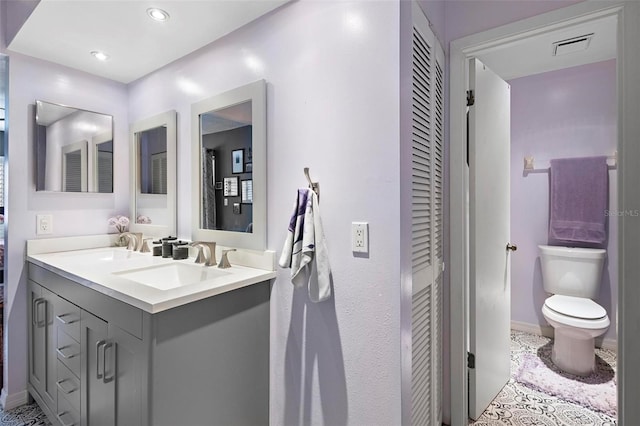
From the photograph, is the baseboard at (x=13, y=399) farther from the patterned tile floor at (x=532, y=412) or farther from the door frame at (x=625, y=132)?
the door frame at (x=625, y=132)

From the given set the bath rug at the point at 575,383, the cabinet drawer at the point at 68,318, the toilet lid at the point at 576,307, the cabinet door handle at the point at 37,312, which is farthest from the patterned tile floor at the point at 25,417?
the toilet lid at the point at 576,307

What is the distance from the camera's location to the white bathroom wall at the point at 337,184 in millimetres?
1268

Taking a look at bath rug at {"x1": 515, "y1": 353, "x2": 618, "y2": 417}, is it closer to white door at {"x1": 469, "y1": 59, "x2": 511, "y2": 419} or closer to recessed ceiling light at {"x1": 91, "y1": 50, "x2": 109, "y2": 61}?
white door at {"x1": 469, "y1": 59, "x2": 511, "y2": 419}

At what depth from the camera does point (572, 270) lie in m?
2.71

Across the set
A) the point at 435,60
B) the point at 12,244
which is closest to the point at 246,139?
the point at 435,60

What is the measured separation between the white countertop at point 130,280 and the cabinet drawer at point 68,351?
317 millimetres

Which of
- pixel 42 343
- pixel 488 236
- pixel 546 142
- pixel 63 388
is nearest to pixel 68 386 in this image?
pixel 63 388

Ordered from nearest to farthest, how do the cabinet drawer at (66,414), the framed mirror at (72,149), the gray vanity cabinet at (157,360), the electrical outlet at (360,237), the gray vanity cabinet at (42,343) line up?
the gray vanity cabinet at (157,360)
the electrical outlet at (360,237)
the cabinet drawer at (66,414)
the gray vanity cabinet at (42,343)
the framed mirror at (72,149)

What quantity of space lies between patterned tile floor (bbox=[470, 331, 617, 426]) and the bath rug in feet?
0.23

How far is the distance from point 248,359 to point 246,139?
1079 millimetres

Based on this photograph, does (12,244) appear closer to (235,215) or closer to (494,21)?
(235,215)

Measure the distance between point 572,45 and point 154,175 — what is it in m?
2.65

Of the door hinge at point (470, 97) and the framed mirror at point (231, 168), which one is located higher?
the door hinge at point (470, 97)

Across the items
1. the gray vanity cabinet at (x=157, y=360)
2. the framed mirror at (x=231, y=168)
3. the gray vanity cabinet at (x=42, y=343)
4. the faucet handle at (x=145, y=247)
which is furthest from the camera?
the faucet handle at (x=145, y=247)
